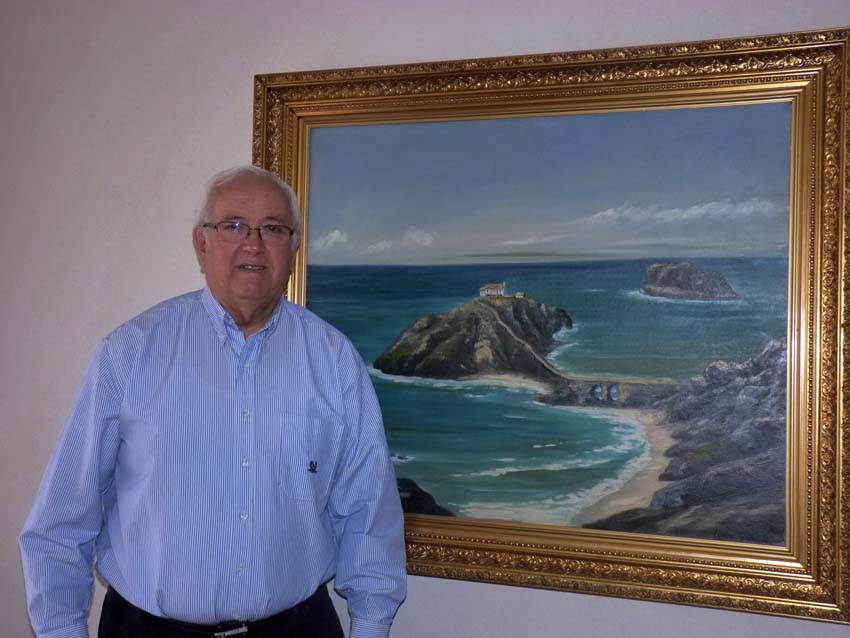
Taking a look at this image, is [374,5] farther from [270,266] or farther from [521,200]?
[270,266]

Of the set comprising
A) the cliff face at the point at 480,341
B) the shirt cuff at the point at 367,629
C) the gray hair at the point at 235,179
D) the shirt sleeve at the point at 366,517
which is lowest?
the shirt cuff at the point at 367,629

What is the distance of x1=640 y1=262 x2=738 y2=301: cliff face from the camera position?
172 cm

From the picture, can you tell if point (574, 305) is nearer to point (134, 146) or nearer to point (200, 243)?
point (200, 243)

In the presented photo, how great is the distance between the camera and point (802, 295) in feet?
5.46

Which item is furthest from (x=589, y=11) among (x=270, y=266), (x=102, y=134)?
(x=102, y=134)

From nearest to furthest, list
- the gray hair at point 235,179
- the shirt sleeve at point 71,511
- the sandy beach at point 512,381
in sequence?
the shirt sleeve at point 71,511, the gray hair at point 235,179, the sandy beach at point 512,381

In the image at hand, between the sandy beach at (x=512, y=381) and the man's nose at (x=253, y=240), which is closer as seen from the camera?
the man's nose at (x=253, y=240)

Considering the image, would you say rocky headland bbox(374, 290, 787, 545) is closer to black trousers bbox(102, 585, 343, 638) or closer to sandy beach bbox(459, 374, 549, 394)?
sandy beach bbox(459, 374, 549, 394)

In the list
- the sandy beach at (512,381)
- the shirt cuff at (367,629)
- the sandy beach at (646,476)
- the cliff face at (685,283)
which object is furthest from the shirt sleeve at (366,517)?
the cliff face at (685,283)

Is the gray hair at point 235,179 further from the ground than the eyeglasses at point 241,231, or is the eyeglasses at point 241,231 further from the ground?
the gray hair at point 235,179

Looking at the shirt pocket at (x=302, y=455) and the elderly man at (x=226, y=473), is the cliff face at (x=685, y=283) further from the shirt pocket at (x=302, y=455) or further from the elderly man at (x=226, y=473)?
the shirt pocket at (x=302, y=455)

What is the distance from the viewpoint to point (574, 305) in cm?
182

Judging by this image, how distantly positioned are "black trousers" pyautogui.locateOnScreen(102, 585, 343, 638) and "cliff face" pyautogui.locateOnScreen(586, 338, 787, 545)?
2.48 feet

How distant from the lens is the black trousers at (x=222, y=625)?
1570 millimetres
